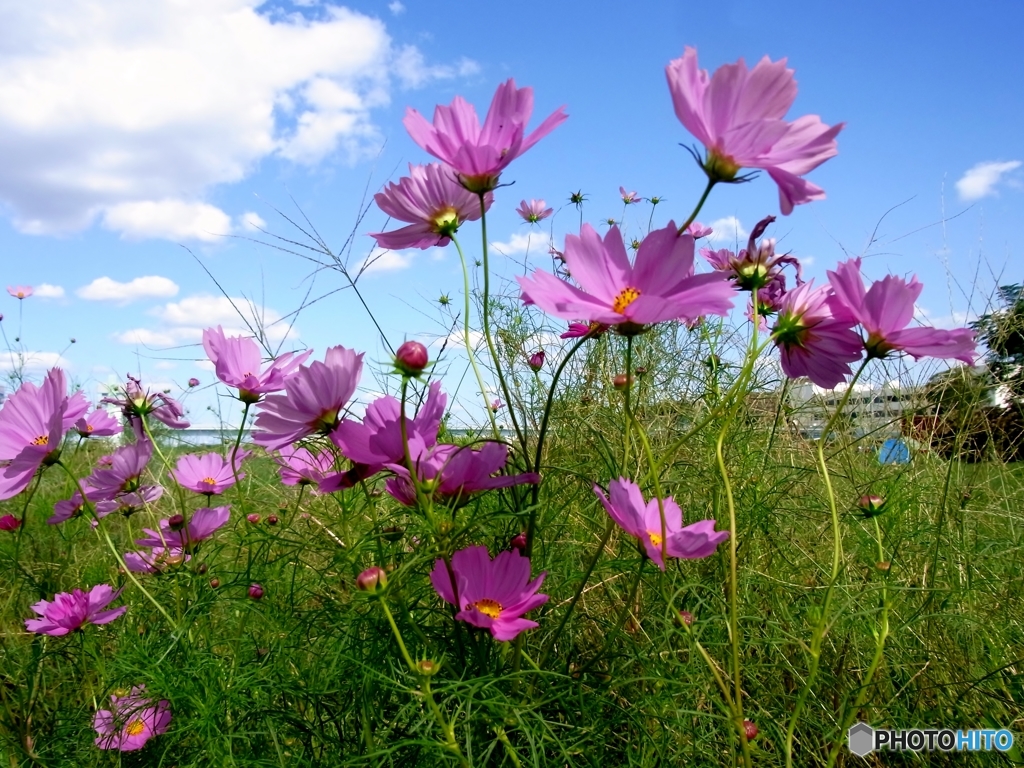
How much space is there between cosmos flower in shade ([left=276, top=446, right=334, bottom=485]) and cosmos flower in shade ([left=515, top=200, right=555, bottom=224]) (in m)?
1.80

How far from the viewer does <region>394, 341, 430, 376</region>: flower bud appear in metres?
0.52

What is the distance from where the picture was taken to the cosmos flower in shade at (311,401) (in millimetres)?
580

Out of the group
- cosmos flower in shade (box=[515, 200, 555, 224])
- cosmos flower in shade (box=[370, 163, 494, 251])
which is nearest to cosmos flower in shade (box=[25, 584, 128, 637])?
cosmos flower in shade (box=[370, 163, 494, 251])

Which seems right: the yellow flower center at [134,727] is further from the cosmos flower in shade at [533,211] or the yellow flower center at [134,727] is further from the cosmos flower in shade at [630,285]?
the cosmos flower in shade at [533,211]

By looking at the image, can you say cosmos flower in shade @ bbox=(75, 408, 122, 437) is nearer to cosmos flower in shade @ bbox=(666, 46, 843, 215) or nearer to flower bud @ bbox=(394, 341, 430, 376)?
flower bud @ bbox=(394, 341, 430, 376)

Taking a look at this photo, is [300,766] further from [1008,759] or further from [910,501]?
[910,501]

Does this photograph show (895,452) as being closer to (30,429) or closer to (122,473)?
(122,473)

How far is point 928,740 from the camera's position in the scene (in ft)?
2.94

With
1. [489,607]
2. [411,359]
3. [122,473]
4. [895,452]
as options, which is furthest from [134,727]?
[895,452]

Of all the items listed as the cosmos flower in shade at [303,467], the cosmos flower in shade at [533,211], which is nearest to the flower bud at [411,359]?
the cosmos flower in shade at [303,467]

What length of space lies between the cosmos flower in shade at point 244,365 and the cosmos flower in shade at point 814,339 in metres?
0.57

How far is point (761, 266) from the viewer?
0.72 metres

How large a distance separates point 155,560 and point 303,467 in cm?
30

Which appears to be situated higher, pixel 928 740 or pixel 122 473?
pixel 122 473
